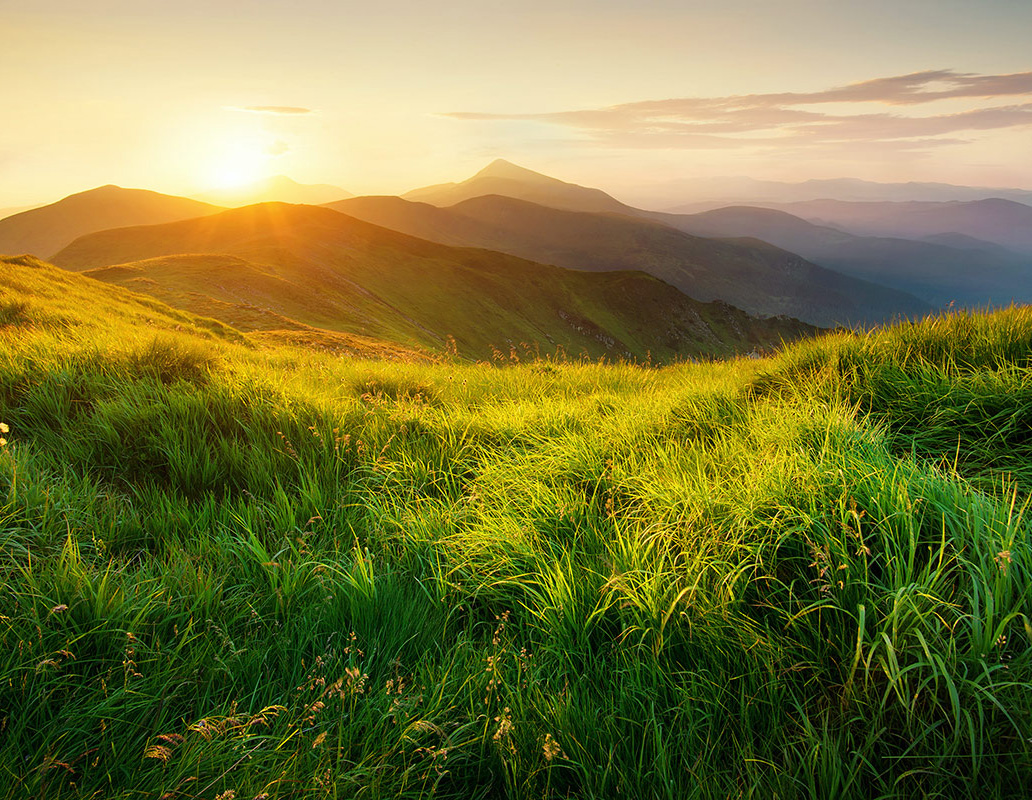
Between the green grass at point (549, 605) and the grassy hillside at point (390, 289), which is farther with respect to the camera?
the grassy hillside at point (390, 289)

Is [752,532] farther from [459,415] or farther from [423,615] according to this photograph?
[459,415]

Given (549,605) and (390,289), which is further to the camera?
(390,289)

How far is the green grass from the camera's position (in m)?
1.95

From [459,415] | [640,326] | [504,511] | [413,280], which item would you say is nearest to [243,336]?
[459,415]

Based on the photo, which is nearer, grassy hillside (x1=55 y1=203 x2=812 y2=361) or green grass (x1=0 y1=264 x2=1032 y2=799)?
green grass (x1=0 y1=264 x2=1032 y2=799)

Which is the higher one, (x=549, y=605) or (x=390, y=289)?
(x=549, y=605)

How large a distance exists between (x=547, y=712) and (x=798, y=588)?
1.37 meters

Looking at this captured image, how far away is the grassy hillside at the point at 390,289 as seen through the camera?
35.4 metres

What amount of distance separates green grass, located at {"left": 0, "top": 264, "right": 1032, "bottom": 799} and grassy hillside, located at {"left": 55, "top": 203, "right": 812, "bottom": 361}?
24039 millimetres

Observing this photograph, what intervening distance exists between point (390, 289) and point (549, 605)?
77.1 metres

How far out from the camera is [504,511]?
3625 mm

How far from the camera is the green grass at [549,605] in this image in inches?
76.7

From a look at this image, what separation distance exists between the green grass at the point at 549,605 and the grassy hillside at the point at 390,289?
24.0m

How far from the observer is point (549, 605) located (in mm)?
2812
